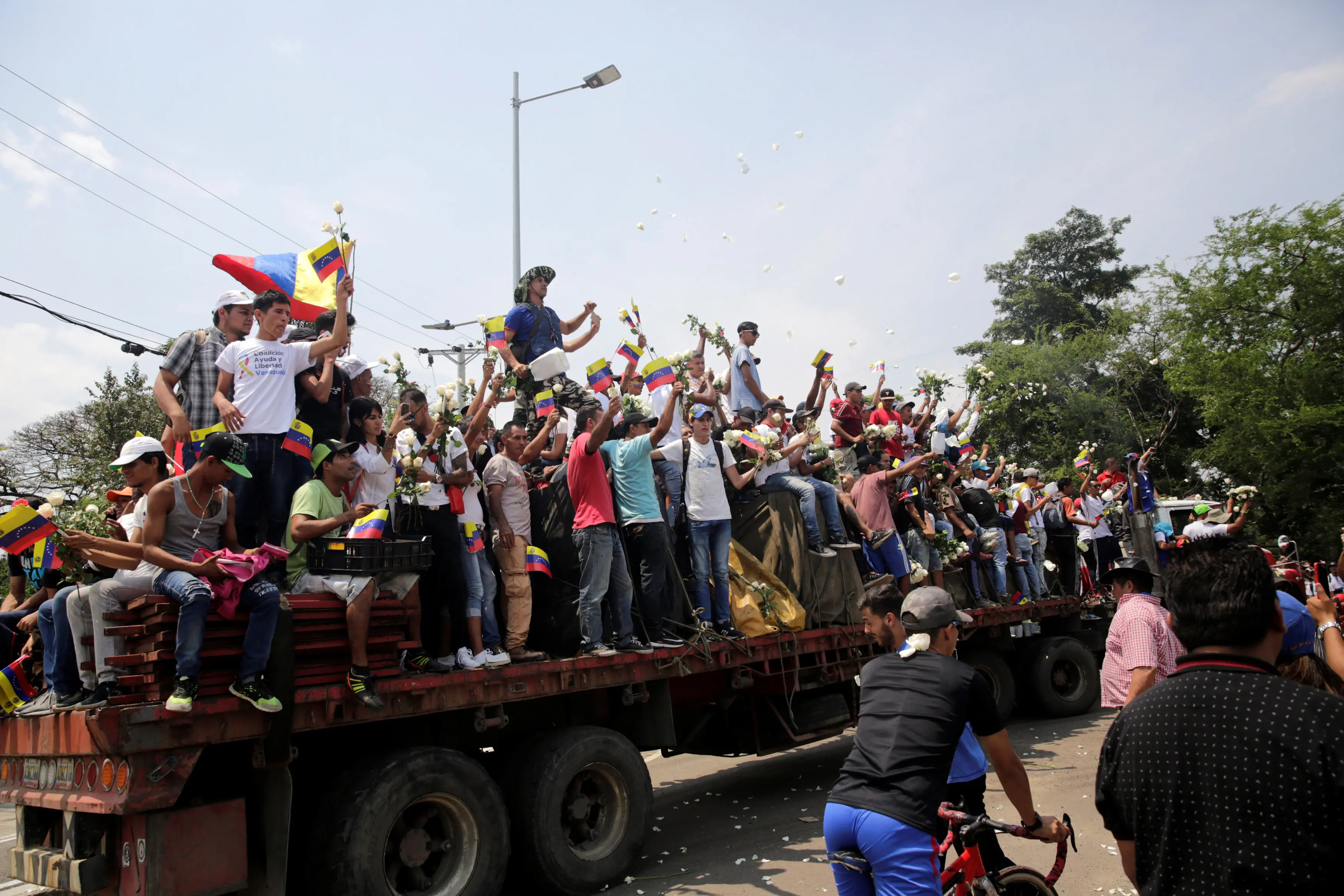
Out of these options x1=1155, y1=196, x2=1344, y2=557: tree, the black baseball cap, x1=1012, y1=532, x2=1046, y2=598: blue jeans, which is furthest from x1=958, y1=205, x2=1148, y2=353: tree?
the black baseball cap

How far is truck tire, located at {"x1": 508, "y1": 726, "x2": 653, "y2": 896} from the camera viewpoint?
5.91m

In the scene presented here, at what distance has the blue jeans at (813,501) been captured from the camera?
8891 mm

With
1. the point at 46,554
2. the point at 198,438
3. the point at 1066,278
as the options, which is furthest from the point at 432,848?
the point at 1066,278

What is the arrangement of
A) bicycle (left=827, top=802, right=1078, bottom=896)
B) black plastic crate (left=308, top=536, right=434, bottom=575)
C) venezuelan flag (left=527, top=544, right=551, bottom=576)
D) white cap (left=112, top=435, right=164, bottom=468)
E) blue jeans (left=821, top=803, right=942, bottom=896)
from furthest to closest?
venezuelan flag (left=527, top=544, right=551, bottom=576)
black plastic crate (left=308, top=536, right=434, bottom=575)
white cap (left=112, top=435, right=164, bottom=468)
bicycle (left=827, top=802, right=1078, bottom=896)
blue jeans (left=821, top=803, right=942, bottom=896)

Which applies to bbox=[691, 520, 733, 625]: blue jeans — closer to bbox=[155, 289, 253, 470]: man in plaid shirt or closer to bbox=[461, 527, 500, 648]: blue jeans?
bbox=[461, 527, 500, 648]: blue jeans

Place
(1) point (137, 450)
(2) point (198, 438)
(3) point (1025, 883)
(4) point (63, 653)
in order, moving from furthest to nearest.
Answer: (2) point (198, 438), (1) point (137, 450), (4) point (63, 653), (3) point (1025, 883)

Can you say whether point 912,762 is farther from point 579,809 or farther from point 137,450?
point 137,450

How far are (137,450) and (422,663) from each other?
6.96 feet

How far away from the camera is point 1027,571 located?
12.6 m

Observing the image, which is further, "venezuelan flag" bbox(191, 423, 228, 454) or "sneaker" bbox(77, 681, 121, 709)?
"venezuelan flag" bbox(191, 423, 228, 454)

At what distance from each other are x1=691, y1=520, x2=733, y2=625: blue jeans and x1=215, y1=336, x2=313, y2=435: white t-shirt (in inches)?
134

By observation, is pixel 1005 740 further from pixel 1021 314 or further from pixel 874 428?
pixel 1021 314

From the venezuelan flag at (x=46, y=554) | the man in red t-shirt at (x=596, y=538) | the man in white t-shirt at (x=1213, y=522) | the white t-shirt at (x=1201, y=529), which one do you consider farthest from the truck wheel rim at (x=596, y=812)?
the man in white t-shirt at (x=1213, y=522)

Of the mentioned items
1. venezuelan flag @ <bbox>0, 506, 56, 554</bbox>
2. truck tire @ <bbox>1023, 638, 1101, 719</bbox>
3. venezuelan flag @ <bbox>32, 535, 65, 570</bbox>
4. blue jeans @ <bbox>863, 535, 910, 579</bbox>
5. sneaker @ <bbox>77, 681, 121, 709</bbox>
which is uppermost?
venezuelan flag @ <bbox>0, 506, 56, 554</bbox>
